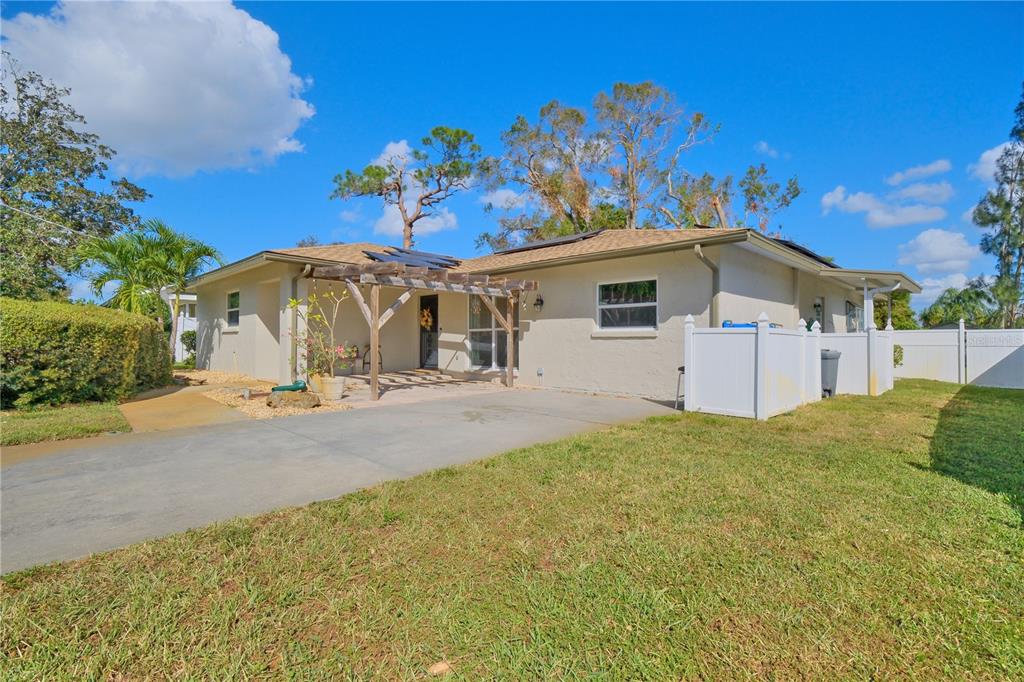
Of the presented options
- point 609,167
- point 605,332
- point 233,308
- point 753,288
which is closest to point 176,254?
point 233,308

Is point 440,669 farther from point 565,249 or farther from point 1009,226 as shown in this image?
point 1009,226

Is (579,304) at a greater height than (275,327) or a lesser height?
greater

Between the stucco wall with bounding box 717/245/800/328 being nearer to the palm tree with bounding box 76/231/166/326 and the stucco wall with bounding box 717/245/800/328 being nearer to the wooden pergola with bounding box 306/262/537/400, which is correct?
the wooden pergola with bounding box 306/262/537/400

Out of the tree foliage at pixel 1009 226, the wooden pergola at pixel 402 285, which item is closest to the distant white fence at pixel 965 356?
the wooden pergola at pixel 402 285

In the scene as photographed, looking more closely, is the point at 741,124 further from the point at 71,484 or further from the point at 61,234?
the point at 61,234

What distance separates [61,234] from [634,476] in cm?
2275

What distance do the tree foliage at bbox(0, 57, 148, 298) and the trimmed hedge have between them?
8519 mm

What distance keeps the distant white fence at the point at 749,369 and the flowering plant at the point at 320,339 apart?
6.79m

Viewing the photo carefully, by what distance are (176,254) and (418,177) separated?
1356cm

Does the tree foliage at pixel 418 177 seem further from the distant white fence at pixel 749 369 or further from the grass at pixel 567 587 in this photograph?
the grass at pixel 567 587

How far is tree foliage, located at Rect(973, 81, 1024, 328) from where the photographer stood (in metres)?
22.3

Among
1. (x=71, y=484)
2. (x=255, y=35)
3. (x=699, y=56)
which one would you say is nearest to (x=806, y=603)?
(x=71, y=484)

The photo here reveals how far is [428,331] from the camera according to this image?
14.3m

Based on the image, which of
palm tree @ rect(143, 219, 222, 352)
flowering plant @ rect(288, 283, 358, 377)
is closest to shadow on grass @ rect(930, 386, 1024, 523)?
flowering plant @ rect(288, 283, 358, 377)
